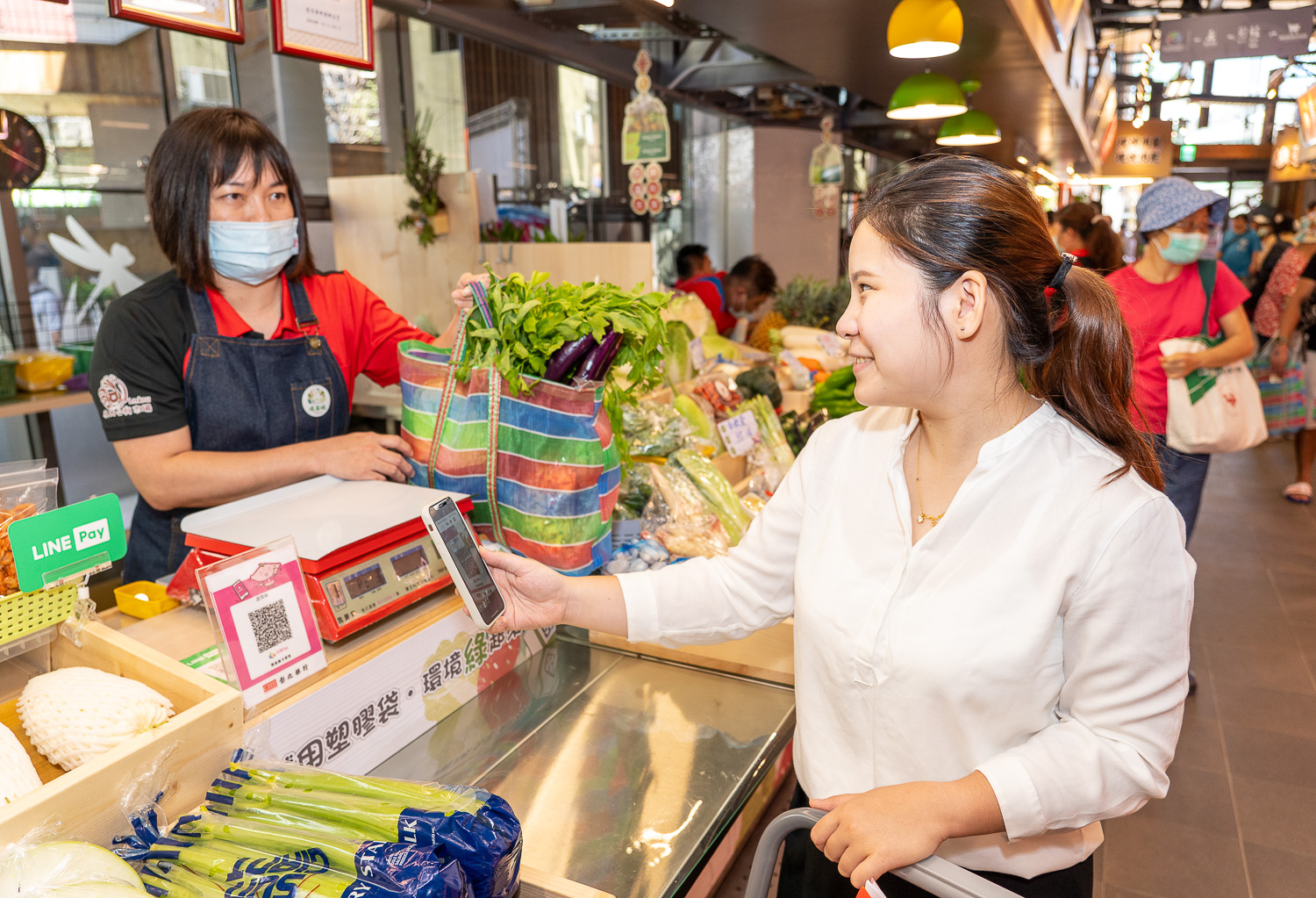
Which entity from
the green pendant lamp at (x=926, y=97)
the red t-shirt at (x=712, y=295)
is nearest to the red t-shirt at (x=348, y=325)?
the red t-shirt at (x=712, y=295)

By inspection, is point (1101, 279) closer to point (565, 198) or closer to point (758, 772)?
point (758, 772)

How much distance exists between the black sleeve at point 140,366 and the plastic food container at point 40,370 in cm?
304

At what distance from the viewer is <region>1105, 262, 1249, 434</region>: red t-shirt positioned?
362 cm

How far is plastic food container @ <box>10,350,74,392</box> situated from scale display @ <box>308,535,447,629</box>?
3.87m

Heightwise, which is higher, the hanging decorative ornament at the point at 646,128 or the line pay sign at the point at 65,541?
the hanging decorative ornament at the point at 646,128

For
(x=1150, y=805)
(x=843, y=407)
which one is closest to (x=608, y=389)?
(x=843, y=407)

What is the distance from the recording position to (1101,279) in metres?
1.29

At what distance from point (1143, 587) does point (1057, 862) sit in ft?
1.46

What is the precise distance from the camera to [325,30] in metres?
2.37

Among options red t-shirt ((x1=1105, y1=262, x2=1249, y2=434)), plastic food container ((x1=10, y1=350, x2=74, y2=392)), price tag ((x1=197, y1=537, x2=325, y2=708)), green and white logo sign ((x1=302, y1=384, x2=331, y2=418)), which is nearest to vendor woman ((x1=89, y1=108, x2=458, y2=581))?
green and white logo sign ((x1=302, y1=384, x2=331, y2=418))

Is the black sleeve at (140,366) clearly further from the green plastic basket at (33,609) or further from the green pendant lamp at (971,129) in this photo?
the green pendant lamp at (971,129)

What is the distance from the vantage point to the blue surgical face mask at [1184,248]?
3.48m

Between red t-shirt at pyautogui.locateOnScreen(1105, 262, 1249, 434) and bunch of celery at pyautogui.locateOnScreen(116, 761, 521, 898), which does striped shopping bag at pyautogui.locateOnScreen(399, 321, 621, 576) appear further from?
red t-shirt at pyautogui.locateOnScreen(1105, 262, 1249, 434)

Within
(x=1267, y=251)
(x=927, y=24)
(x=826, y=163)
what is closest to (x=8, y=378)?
(x=927, y=24)
